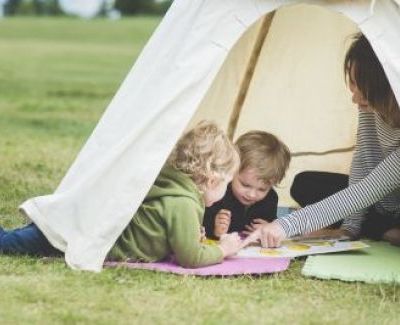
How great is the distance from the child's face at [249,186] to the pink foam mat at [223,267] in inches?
15.6

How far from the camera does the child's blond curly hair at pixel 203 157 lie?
151 inches

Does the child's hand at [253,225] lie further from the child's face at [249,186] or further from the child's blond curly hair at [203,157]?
the child's blond curly hair at [203,157]

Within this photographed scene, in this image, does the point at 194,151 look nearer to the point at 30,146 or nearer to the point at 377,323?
the point at 377,323

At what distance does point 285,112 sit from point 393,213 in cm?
117

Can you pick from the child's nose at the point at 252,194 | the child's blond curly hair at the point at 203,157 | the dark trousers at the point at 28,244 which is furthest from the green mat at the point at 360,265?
the dark trousers at the point at 28,244

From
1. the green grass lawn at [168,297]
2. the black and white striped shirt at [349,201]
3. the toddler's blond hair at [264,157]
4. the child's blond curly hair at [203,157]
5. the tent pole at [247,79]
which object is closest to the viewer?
the green grass lawn at [168,297]

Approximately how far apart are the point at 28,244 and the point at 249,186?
3.10ft

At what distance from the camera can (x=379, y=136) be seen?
4406mm

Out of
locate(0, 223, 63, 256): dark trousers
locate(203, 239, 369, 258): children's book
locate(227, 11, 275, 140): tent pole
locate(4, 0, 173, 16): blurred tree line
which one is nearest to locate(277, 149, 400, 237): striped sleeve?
locate(203, 239, 369, 258): children's book

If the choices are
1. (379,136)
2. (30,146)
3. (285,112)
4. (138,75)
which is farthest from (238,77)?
(30,146)

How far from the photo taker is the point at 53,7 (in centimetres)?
4606

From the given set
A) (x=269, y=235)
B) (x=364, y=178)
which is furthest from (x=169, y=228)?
(x=364, y=178)

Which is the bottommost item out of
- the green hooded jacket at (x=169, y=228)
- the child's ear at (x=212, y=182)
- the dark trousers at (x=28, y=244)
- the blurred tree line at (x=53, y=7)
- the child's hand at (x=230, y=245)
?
the blurred tree line at (x=53, y=7)

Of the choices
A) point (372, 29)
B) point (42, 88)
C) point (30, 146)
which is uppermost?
point (372, 29)
